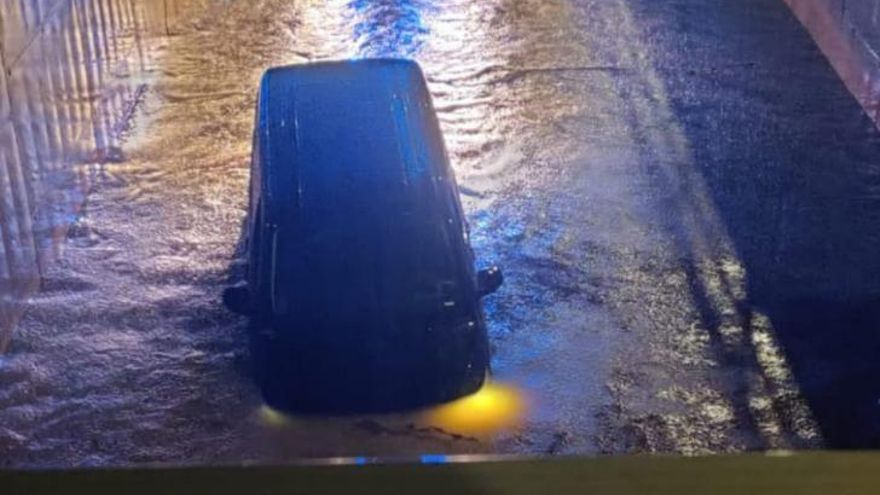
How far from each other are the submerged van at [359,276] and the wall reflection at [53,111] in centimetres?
35

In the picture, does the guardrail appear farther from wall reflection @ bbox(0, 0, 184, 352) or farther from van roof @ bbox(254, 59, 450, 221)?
wall reflection @ bbox(0, 0, 184, 352)

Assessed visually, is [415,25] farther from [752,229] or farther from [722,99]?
[752,229]

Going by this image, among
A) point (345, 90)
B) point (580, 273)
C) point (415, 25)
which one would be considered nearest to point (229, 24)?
point (415, 25)

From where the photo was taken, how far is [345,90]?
1.80 meters

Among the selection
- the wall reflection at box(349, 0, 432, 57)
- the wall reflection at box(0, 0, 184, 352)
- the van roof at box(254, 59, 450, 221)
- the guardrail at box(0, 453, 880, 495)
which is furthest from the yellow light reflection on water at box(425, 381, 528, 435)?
the wall reflection at box(349, 0, 432, 57)

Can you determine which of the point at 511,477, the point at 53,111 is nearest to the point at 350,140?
the point at 53,111

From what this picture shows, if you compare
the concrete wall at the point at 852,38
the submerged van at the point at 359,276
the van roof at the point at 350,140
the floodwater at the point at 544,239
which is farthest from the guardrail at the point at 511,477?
the concrete wall at the point at 852,38

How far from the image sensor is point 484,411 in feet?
4.31

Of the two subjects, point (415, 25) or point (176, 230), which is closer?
point (176, 230)

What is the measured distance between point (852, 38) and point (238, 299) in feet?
4.95

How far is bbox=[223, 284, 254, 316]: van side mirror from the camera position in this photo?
1.49 m

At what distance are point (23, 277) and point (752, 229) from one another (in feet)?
3.53

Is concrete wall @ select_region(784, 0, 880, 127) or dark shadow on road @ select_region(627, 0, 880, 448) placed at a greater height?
concrete wall @ select_region(784, 0, 880, 127)

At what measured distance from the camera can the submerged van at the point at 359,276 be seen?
1308 millimetres
